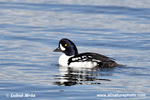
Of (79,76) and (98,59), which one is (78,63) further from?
(79,76)

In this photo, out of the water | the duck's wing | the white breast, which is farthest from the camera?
the white breast

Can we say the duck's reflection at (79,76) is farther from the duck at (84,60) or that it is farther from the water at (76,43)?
the duck at (84,60)

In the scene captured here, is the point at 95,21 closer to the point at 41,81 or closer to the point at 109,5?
the point at 109,5

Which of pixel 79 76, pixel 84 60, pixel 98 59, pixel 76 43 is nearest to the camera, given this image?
pixel 79 76

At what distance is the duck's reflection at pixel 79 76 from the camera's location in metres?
12.8

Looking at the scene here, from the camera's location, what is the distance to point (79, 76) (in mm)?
13758

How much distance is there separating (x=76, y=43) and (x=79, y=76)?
18.3 feet

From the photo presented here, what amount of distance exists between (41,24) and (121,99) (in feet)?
42.0

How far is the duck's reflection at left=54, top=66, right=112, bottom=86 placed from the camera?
506 inches

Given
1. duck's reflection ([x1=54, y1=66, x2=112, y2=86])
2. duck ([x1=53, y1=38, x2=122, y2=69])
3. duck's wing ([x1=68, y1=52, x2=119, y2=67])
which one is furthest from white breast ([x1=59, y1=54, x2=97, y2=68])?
duck's reflection ([x1=54, y1=66, x2=112, y2=86])

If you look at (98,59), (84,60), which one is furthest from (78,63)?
(98,59)

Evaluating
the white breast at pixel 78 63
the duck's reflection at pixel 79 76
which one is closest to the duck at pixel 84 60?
the white breast at pixel 78 63

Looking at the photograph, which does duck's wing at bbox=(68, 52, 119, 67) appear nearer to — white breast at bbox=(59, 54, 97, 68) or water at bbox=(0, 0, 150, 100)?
white breast at bbox=(59, 54, 97, 68)

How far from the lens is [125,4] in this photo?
29125 millimetres
